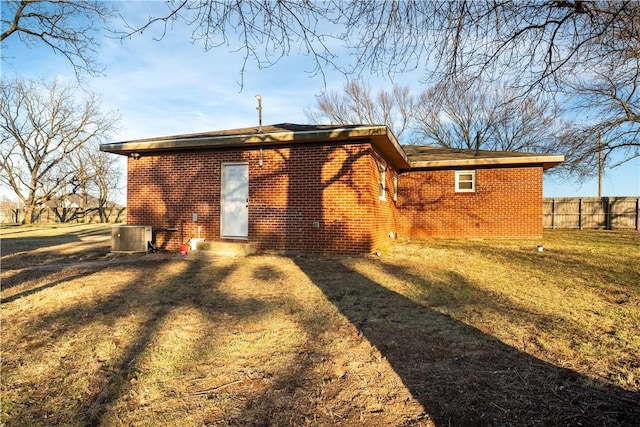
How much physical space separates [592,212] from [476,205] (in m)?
12.0

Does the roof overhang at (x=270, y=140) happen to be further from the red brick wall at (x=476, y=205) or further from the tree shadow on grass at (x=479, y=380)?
the tree shadow on grass at (x=479, y=380)

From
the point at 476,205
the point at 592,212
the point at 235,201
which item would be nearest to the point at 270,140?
the point at 235,201

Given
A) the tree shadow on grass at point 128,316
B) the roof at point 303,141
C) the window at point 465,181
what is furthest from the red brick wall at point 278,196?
the window at point 465,181

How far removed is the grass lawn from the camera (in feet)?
7.90

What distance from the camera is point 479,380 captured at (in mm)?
2727

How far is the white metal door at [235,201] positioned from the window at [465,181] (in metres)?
8.10

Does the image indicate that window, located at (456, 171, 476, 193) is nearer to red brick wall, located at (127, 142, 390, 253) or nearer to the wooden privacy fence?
red brick wall, located at (127, 142, 390, 253)

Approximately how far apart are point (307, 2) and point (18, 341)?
4300 millimetres

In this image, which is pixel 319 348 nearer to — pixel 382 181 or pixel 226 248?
pixel 226 248

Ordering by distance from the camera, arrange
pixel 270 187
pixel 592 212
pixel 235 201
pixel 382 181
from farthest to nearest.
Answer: pixel 592 212 → pixel 382 181 → pixel 235 201 → pixel 270 187

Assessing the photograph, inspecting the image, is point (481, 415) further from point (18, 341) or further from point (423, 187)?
point (423, 187)

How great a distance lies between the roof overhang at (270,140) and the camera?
316 inches

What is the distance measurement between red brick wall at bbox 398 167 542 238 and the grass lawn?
6.49 m

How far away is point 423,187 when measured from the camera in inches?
541
